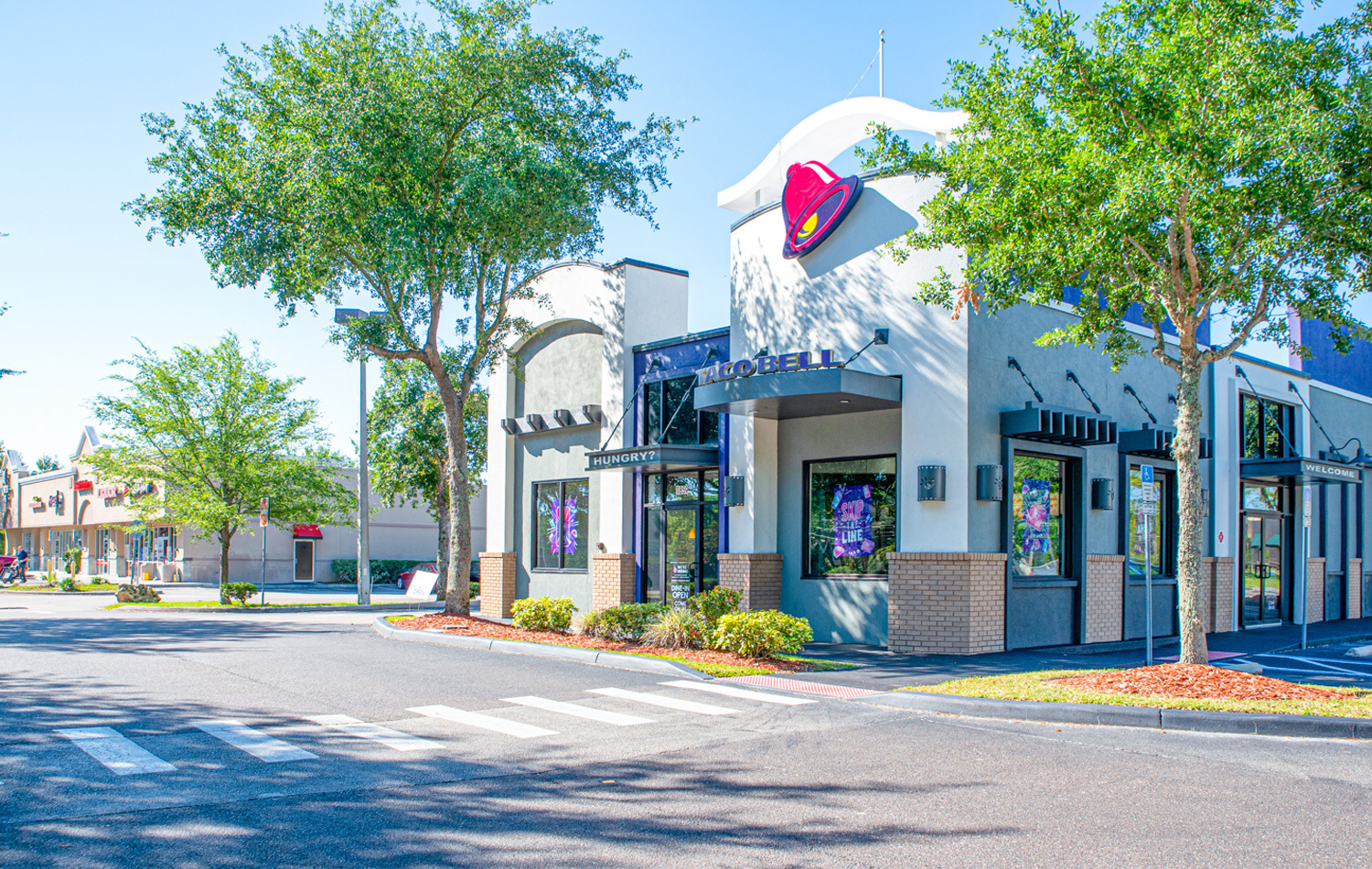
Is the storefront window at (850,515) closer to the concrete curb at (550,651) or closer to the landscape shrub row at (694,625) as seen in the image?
the landscape shrub row at (694,625)

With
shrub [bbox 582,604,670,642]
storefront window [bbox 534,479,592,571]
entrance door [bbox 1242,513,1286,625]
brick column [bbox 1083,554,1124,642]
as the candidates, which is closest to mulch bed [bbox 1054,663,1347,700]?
brick column [bbox 1083,554,1124,642]

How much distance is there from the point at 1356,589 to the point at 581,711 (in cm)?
2237

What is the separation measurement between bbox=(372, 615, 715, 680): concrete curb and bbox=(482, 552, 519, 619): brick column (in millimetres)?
3678

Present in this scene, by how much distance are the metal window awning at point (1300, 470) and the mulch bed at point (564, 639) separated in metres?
12.0

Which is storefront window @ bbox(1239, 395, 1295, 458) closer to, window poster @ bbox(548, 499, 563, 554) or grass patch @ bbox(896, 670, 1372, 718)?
grass patch @ bbox(896, 670, 1372, 718)

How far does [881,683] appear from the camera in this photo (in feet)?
38.4

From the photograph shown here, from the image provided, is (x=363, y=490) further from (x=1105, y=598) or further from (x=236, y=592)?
(x=1105, y=598)

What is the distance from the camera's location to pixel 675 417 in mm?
18672

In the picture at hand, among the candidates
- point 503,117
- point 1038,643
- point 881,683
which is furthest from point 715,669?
point 503,117

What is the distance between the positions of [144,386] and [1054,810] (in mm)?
30985

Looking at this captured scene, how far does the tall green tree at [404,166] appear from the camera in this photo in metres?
16.9

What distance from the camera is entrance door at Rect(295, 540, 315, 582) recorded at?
47.8 m

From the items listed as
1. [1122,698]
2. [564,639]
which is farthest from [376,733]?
[564,639]

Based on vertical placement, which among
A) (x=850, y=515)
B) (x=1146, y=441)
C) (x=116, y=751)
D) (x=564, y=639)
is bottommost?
(x=564, y=639)
